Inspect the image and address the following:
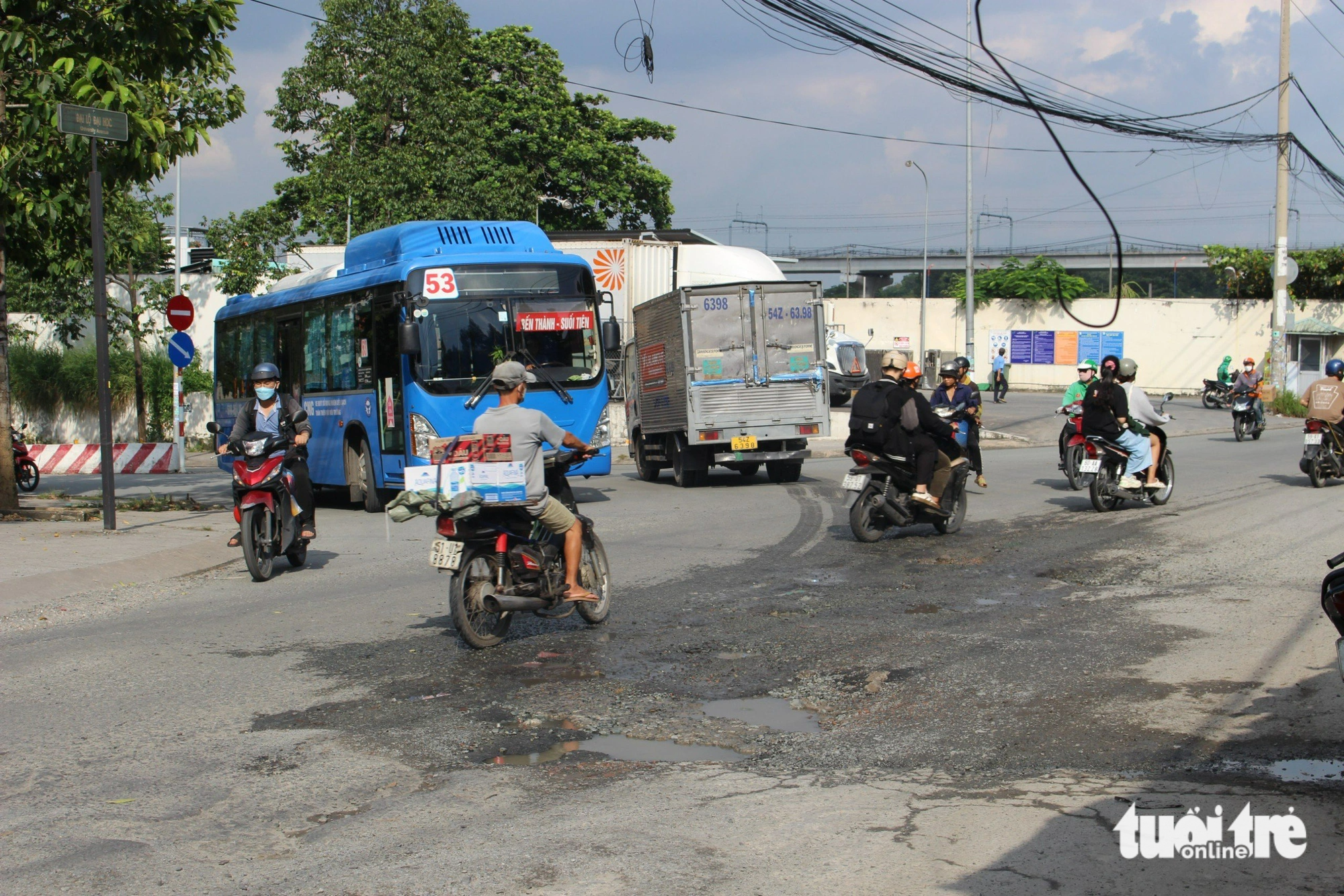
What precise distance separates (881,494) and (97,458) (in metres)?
19.0

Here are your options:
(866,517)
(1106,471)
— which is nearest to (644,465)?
(1106,471)

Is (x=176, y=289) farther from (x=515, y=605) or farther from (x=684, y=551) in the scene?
(x=515, y=605)

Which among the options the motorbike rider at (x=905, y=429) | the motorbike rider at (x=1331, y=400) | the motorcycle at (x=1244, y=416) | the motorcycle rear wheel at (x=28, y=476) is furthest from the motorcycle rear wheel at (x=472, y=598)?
the motorcycle at (x=1244, y=416)

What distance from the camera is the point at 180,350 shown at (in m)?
21.8

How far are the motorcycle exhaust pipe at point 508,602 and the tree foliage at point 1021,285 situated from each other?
4302 cm

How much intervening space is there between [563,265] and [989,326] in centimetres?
3753

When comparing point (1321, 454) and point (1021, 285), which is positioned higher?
point (1021, 285)

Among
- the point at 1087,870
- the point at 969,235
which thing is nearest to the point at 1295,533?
the point at 1087,870

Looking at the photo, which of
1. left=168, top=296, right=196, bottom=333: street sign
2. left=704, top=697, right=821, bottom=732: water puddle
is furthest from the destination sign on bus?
left=704, top=697, right=821, bottom=732: water puddle

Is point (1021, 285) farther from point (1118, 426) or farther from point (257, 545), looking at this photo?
point (257, 545)

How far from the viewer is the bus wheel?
15984 millimetres

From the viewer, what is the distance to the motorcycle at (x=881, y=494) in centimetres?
1162

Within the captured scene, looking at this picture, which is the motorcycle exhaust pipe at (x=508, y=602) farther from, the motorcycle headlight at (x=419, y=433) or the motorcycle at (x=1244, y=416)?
the motorcycle at (x=1244, y=416)

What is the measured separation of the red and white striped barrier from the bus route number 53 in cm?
1150
